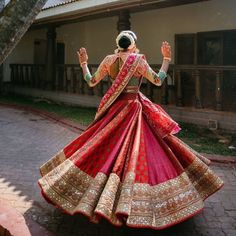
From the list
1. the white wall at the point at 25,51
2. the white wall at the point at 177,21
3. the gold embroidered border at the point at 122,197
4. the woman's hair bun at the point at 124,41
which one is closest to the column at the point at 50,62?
the white wall at the point at 177,21

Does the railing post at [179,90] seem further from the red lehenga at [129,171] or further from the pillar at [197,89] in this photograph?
the red lehenga at [129,171]

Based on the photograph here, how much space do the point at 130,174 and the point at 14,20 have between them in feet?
5.09

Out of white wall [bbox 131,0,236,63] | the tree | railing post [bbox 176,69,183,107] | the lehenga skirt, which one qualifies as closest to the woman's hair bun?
the lehenga skirt

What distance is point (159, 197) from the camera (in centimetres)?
334

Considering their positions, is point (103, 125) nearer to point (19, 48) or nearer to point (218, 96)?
point (218, 96)

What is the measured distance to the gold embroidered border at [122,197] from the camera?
315cm

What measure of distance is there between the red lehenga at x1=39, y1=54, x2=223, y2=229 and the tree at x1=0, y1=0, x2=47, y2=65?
1.27 m

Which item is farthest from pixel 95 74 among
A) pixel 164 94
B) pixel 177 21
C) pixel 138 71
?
pixel 177 21

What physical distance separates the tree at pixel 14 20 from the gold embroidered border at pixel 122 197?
1.31 m

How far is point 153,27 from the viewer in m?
11.5

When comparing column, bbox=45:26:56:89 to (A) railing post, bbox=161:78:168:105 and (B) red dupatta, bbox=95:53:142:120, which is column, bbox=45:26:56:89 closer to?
(A) railing post, bbox=161:78:168:105

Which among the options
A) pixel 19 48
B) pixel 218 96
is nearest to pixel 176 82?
pixel 218 96

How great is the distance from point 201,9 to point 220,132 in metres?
3.66

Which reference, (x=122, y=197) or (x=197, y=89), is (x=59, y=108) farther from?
(x=122, y=197)
